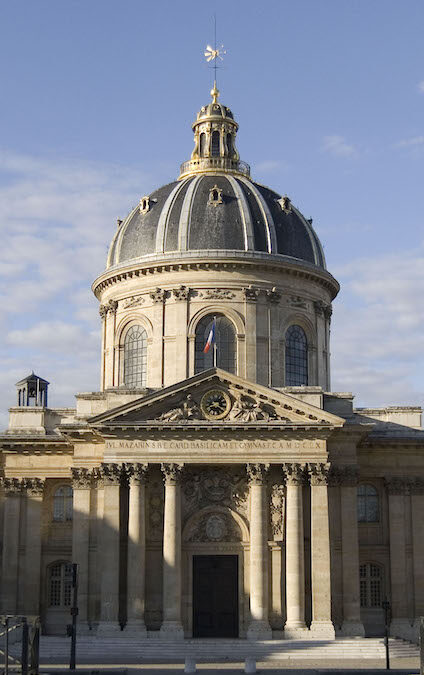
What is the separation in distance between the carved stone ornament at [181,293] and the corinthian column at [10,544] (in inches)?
528

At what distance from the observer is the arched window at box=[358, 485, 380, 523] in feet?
188

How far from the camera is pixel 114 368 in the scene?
63.5 m

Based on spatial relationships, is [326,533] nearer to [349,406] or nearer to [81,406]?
[349,406]

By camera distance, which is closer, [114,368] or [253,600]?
[253,600]

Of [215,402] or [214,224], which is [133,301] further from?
[215,402]

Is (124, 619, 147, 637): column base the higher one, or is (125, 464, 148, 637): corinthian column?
(125, 464, 148, 637): corinthian column

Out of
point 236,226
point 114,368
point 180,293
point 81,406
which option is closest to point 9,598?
point 81,406

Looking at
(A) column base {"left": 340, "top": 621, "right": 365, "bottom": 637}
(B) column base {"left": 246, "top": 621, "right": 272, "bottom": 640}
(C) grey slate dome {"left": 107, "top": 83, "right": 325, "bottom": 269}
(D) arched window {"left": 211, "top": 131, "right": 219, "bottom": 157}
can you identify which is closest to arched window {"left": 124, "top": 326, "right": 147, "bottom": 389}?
(C) grey slate dome {"left": 107, "top": 83, "right": 325, "bottom": 269}

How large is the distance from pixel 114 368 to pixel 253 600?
18.2 meters

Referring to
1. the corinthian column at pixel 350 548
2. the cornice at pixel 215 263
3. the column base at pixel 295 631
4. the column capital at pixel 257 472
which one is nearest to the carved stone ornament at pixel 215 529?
the column capital at pixel 257 472

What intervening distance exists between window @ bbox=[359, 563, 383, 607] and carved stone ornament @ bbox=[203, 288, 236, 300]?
16.3 meters

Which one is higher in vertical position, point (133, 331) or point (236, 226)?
point (236, 226)

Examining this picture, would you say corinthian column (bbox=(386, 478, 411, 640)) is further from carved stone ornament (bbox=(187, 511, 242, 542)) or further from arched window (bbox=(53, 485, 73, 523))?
arched window (bbox=(53, 485, 73, 523))

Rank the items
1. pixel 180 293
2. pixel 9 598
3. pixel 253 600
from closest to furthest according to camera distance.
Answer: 1. pixel 253 600
2. pixel 9 598
3. pixel 180 293
